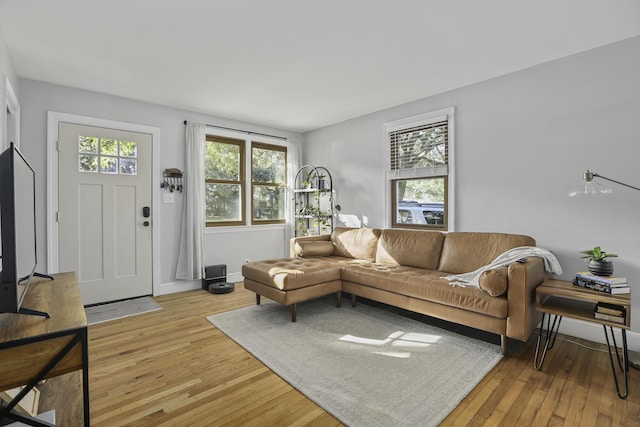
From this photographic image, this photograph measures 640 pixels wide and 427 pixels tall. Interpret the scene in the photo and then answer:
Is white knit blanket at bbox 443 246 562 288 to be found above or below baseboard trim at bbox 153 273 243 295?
above

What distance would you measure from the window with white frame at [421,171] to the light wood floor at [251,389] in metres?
1.72

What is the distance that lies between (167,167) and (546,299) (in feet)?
14.3

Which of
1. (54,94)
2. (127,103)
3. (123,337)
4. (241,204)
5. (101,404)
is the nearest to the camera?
(101,404)

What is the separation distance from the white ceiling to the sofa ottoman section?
6.51ft

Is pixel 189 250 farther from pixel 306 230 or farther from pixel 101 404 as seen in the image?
pixel 101 404

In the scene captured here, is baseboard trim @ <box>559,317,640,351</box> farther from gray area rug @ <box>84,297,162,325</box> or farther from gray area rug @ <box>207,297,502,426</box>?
gray area rug @ <box>84,297,162,325</box>

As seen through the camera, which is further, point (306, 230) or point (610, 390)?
point (306, 230)

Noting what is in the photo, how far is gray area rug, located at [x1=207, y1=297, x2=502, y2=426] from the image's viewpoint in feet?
6.06

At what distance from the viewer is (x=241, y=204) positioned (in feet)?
16.2

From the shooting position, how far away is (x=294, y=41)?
8.38ft

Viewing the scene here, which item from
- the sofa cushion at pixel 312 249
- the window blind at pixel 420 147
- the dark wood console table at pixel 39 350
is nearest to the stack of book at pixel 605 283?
the window blind at pixel 420 147

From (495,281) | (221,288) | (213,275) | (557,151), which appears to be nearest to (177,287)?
(213,275)

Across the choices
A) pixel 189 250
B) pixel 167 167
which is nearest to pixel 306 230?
pixel 189 250

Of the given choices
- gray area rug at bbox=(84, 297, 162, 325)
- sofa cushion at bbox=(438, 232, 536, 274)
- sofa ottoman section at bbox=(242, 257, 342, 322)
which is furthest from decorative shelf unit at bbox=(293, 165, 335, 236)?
gray area rug at bbox=(84, 297, 162, 325)
